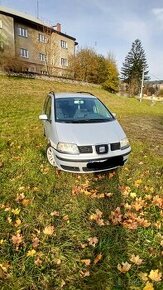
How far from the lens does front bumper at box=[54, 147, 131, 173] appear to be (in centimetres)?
507

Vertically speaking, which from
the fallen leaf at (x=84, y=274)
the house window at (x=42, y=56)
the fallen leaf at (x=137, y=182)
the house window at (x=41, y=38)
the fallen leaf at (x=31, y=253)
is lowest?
the fallen leaf at (x=84, y=274)

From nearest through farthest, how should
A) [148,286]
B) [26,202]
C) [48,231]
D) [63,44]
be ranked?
[148,286] < [48,231] < [26,202] < [63,44]

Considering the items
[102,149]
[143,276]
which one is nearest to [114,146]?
[102,149]

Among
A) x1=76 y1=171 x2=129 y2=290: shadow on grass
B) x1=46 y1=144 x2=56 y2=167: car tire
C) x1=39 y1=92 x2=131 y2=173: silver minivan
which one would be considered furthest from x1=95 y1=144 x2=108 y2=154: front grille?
x1=46 y1=144 x2=56 y2=167: car tire

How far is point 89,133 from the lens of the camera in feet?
17.7

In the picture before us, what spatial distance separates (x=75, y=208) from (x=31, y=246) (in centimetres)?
112

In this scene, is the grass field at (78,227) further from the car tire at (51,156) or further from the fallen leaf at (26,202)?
the car tire at (51,156)

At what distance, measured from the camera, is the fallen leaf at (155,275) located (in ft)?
9.71

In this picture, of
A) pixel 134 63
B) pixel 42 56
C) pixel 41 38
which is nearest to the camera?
pixel 41 38

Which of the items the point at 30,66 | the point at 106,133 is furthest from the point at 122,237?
the point at 30,66

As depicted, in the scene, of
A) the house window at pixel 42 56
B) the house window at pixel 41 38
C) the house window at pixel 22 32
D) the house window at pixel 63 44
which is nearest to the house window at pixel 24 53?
the house window at pixel 22 32

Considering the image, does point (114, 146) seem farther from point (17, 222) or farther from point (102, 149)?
point (17, 222)

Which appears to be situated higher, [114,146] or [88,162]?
[114,146]

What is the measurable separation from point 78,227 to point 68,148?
177 cm
